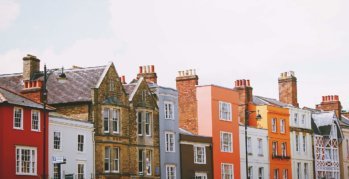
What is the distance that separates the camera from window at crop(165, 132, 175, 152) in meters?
68.7

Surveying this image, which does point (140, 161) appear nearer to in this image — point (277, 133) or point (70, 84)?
point (70, 84)

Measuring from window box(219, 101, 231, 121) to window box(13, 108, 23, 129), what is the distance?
27593 millimetres

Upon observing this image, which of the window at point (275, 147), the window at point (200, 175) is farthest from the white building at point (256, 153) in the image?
the window at point (200, 175)

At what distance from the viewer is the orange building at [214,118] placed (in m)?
74.5

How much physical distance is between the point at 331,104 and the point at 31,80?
166 ft

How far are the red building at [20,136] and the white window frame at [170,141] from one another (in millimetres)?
16749

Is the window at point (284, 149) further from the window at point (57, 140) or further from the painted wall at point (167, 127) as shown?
the window at point (57, 140)

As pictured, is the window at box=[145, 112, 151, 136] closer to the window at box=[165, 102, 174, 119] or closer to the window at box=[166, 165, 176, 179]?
the window at box=[165, 102, 174, 119]

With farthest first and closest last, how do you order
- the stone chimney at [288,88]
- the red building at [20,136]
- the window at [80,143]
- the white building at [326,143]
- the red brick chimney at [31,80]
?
the white building at [326,143] → the stone chimney at [288,88] → the window at [80,143] → the red brick chimney at [31,80] → the red building at [20,136]

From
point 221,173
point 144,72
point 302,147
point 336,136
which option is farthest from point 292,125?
point 144,72

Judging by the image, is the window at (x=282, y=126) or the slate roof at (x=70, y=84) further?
the window at (x=282, y=126)

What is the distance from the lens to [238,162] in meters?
77.9

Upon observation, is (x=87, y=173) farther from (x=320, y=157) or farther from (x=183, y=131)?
(x=320, y=157)

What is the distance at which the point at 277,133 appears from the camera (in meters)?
84.9
